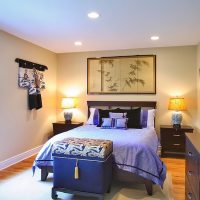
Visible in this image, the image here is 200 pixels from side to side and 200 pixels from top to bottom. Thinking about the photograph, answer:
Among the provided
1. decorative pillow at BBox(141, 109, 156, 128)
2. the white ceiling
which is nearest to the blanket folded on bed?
the white ceiling

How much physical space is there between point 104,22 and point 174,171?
277cm

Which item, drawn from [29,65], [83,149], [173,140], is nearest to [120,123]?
[173,140]

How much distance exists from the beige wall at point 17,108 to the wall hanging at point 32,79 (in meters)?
0.10

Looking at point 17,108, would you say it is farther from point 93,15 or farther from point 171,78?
point 171,78

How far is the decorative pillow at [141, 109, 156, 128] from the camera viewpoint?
15.1 ft

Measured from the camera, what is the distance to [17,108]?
14.0 ft

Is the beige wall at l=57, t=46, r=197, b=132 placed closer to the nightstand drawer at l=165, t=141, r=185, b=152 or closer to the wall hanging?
the nightstand drawer at l=165, t=141, r=185, b=152

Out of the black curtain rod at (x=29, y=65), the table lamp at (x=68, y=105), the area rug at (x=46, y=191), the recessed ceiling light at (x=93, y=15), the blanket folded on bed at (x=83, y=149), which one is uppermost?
the recessed ceiling light at (x=93, y=15)

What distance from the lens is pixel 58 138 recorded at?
133 inches

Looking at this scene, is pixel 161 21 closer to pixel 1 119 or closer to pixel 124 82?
pixel 124 82

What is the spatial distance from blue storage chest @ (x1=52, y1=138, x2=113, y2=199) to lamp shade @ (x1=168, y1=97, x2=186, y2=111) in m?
2.42

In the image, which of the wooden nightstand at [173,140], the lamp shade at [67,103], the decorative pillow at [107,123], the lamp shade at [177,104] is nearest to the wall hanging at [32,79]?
the lamp shade at [67,103]

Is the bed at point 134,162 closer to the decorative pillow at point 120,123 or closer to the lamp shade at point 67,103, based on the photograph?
the decorative pillow at point 120,123

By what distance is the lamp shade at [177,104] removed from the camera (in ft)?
15.3
